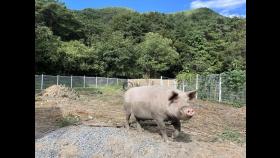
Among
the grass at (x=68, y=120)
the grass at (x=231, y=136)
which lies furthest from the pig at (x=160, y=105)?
the grass at (x=68, y=120)

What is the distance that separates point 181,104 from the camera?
7215 mm

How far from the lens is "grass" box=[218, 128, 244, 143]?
8.64m

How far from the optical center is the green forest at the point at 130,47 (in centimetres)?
3409

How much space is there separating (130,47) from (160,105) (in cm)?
3352

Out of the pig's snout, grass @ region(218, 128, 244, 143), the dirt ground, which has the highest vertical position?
the pig's snout

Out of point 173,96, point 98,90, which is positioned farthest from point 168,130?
point 98,90

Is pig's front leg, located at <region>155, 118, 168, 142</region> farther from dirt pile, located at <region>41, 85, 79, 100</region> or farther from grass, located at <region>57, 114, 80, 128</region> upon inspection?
dirt pile, located at <region>41, 85, 79, 100</region>

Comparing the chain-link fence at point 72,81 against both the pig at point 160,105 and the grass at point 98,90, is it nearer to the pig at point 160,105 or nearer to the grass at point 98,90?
the grass at point 98,90

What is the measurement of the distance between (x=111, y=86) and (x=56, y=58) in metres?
4.83

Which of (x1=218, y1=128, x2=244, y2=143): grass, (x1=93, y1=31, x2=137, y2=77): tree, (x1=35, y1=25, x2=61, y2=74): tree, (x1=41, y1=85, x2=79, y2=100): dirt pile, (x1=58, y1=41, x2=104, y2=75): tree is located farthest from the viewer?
(x1=93, y1=31, x2=137, y2=77): tree

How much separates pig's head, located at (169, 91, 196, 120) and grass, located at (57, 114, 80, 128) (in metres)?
2.97

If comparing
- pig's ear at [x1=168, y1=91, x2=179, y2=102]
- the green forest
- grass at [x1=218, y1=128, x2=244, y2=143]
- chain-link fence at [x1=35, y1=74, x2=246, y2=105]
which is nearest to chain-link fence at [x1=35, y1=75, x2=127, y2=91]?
chain-link fence at [x1=35, y1=74, x2=246, y2=105]
